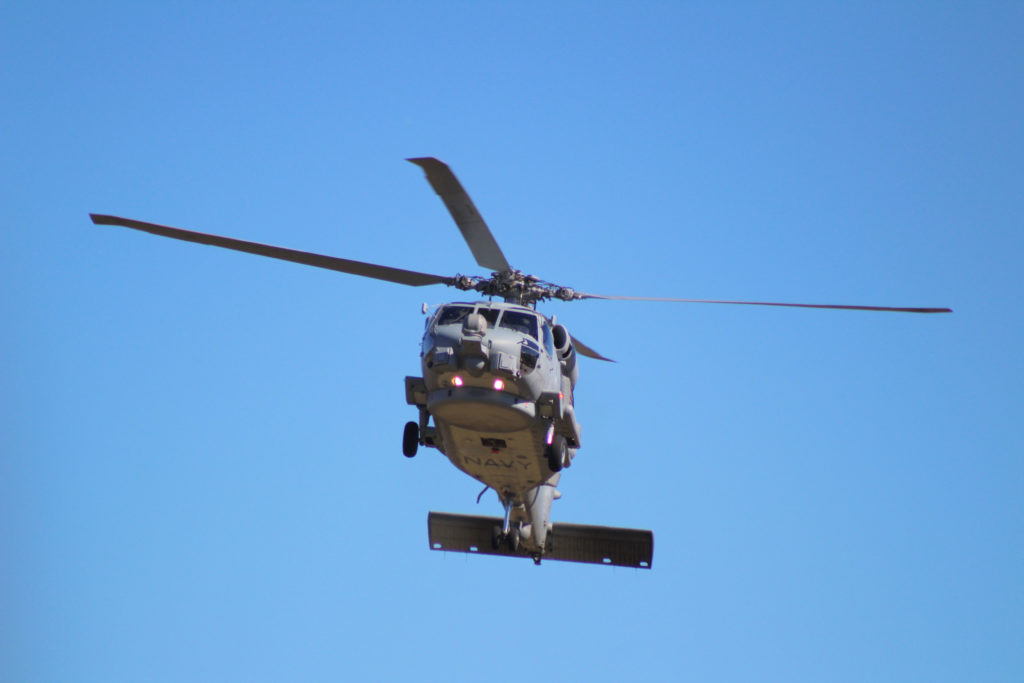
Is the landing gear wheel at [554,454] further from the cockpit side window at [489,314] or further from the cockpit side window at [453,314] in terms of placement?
the cockpit side window at [453,314]

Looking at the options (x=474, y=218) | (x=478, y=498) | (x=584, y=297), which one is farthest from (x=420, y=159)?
(x=478, y=498)

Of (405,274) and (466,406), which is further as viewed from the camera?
(405,274)

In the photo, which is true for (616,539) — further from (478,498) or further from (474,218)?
(474,218)

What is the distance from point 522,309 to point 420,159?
13.2 feet

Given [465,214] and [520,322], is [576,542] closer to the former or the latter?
Result: [520,322]

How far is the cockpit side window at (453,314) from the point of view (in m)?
23.6

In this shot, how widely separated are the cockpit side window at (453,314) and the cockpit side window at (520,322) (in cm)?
68

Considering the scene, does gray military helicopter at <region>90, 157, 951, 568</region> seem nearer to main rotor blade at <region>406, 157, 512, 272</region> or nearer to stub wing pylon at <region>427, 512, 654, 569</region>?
main rotor blade at <region>406, 157, 512, 272</region>

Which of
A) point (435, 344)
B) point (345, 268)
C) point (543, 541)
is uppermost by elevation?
point (345, 268)

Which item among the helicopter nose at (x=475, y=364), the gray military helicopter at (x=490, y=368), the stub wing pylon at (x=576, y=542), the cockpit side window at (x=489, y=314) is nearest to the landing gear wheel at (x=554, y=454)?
the gray military helicopter at (x=490, y=368)

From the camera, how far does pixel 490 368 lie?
75.2 ft

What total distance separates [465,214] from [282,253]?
3604 millimetres

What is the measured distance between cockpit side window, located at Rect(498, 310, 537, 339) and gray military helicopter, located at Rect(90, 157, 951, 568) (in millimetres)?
24

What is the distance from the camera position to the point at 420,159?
70.3 ft
